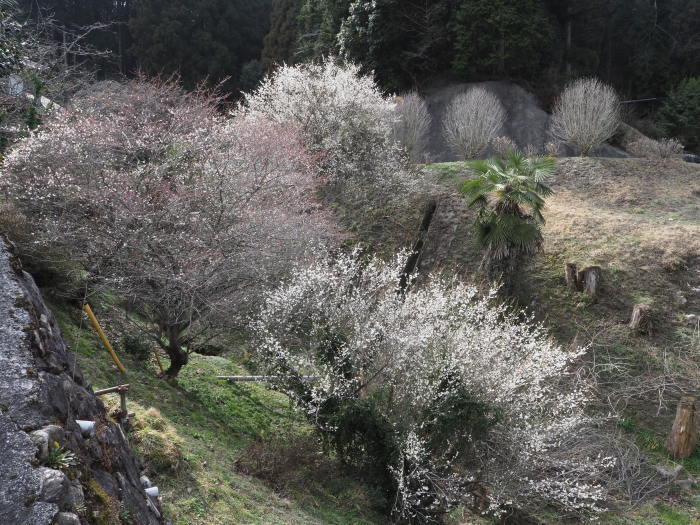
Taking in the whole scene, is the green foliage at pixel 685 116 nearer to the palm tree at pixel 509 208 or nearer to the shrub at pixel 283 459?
the palm tree at pixel 509 208

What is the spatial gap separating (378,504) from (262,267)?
3.61 meters

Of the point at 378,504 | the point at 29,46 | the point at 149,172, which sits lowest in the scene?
the point at 378,504

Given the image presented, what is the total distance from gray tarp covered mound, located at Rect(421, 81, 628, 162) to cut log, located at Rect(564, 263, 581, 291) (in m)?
9.43

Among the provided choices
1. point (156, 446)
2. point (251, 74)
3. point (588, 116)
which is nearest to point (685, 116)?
point (588, 116)

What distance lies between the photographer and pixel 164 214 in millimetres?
8453

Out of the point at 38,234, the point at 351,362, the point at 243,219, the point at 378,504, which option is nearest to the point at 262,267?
the point at 243,219

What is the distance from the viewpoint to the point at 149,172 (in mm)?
9203

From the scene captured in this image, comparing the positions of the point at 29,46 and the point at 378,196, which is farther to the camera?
the point at 378,196

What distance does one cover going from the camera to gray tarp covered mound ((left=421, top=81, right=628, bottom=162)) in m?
22.1

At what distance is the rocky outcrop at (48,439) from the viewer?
318 cm

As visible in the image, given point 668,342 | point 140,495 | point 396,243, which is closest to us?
point 140,495

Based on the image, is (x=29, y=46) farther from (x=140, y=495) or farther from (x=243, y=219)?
(x=140, y=495)

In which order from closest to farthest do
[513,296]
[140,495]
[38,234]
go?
[140,495] → [38,234] → [513,296]

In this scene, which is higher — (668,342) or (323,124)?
(323,124)
